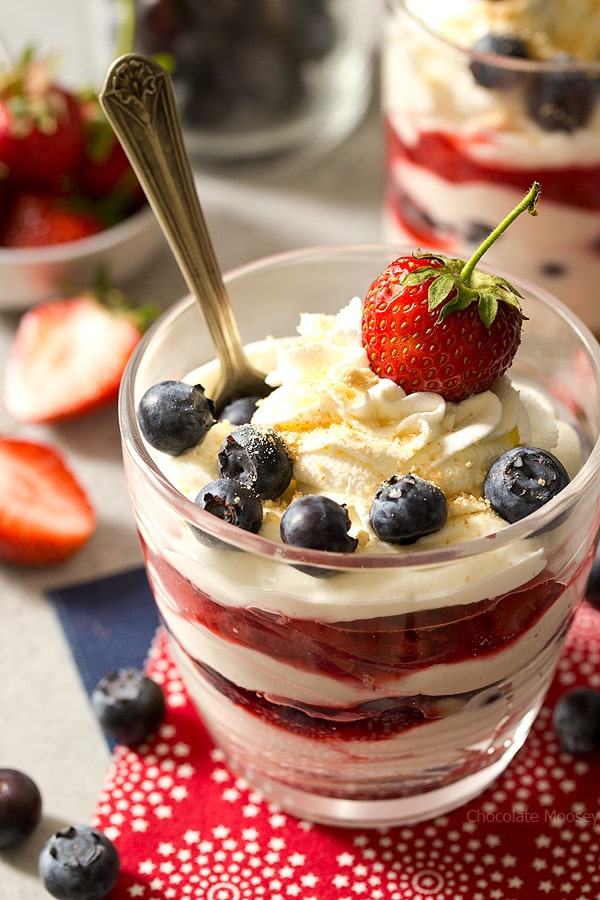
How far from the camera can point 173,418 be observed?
1.14 metres

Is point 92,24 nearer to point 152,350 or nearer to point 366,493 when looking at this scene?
point 152,350

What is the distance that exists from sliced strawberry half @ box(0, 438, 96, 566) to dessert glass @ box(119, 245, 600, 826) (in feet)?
1.53

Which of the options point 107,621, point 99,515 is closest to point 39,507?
point 99,515

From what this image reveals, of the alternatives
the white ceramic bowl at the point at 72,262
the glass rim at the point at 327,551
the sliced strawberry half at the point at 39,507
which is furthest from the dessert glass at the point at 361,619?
the white ceramic bowl at the point at 72,262

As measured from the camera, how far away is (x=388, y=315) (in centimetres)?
113

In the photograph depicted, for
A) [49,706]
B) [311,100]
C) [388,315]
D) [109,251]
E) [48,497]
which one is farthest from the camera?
[311,100]

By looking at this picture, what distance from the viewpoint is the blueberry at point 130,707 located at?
4.49ft

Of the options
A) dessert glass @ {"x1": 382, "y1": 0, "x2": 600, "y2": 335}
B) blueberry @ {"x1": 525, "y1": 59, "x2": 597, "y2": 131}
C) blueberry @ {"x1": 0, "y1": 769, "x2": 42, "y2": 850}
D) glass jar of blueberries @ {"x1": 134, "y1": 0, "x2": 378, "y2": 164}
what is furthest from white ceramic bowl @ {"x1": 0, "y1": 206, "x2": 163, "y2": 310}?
blueberry @ {"x1": 0, "y1": 769, "x2": 42, "y2": 850}

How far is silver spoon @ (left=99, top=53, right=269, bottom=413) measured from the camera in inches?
47.2

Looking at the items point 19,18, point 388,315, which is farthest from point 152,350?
point 19,18

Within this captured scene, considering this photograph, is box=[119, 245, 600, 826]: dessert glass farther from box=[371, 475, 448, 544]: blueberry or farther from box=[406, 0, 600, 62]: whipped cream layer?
box=[406, 0, 600, 62]: whipped cream layer

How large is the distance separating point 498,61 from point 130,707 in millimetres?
1059

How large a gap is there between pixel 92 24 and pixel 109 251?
67cm

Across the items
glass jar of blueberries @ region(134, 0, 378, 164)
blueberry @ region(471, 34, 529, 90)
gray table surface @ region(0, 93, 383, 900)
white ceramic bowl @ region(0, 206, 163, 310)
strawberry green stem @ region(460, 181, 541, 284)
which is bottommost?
gray table surface @ region(0, 93, 383, 900)
